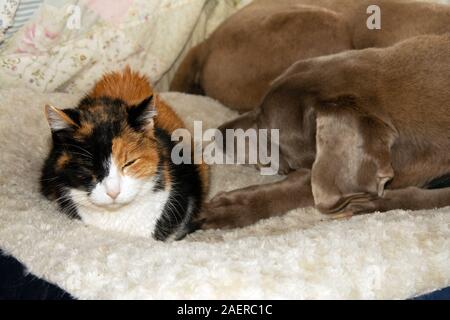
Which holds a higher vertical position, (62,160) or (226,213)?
(62,160)

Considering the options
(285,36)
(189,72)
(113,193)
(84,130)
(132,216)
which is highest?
(84,130)

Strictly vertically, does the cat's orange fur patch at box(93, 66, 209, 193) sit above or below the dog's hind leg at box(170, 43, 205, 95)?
above

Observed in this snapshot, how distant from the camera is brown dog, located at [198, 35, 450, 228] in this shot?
1749 mm

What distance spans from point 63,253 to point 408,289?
2.61 feet

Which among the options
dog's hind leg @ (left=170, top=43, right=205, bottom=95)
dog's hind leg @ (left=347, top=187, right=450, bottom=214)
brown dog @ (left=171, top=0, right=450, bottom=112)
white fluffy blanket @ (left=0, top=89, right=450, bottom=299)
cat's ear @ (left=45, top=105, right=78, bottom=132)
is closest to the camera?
white fluffy blanket @ (left=0, top=89, right=450, bottom=299)

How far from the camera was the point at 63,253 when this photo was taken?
1.50m

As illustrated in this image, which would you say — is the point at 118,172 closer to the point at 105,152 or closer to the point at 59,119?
the point at 105,152

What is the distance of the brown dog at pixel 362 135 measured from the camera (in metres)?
1.75

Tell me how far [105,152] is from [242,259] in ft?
1.34

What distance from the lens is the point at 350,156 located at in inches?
68.5

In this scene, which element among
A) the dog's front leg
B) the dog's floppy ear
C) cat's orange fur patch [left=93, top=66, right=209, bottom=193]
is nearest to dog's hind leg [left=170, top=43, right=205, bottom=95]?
cat's orange fur patch [left=93, top=66, right=209, bottom=193]

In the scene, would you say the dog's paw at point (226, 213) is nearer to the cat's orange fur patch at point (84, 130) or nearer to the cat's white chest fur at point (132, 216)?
Result: the cat's white chest fur at point (132, 216)

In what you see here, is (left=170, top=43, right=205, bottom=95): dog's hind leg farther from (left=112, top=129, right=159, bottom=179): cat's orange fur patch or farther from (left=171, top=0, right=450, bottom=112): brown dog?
(left=112, top=129, right=159, bottom=179): cat's orange fur patch

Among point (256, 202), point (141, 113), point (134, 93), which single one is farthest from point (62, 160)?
point (256, 202)
